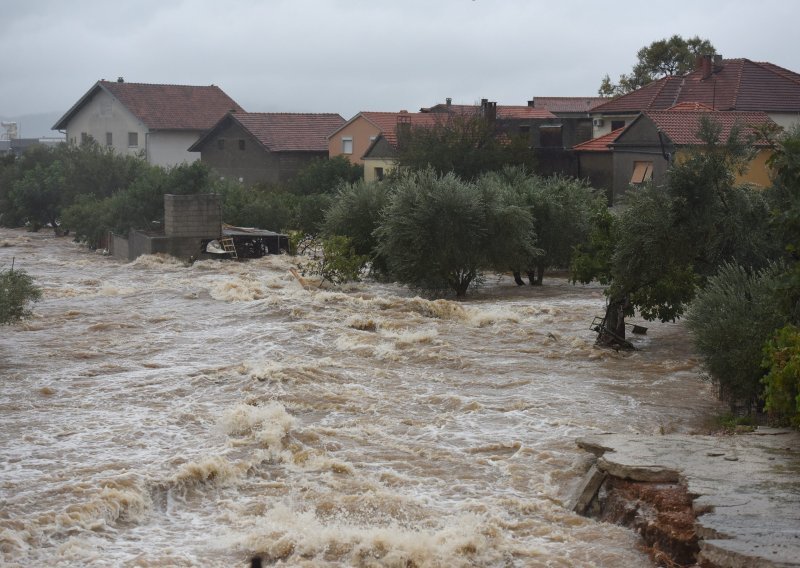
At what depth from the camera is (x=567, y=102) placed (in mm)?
78375

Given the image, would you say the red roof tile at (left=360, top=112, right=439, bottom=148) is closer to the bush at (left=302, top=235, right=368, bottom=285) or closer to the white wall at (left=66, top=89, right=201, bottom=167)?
the white wall at (left=66, top=89, right=201, bottom=167)

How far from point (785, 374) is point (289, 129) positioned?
163 ft

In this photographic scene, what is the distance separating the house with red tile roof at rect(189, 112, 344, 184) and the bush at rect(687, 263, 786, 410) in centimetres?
4280

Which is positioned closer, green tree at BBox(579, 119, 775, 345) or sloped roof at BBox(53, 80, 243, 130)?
green tree at BBox(579, 119, 775, 345)

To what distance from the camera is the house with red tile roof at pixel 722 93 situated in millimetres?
47406

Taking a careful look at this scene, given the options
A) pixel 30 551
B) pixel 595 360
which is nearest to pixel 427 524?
pixel 30 551

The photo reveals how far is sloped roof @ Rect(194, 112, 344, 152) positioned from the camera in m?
58.0

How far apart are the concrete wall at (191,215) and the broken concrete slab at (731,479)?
25783mm

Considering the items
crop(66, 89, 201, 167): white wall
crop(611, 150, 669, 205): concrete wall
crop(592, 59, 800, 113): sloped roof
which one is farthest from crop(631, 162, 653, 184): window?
crop(66, 89, 201, 167): white wall

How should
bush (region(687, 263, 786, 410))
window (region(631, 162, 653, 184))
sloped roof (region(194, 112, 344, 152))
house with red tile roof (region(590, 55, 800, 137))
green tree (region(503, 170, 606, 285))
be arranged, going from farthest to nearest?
sloped roof (region(194, 112, 344, 152)) < house with red tile roof (region(590, 55, 800, 137)) < window (region(631, 162, 653, 184)) < green tree (region(503, 170, 606, 285)) < bush (region(687, 263, 786, 410))

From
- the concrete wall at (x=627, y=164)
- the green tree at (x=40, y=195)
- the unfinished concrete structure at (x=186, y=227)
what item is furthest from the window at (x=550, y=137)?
the green tree at (x=40, y=195)

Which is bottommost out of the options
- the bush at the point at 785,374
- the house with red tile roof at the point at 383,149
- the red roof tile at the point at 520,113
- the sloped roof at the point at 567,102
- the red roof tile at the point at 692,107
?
the bush at the point at 785,374

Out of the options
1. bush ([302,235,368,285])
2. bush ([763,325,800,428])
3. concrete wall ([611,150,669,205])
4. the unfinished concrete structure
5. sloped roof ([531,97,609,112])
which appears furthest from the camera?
sloped roof ([531,97,609,112])

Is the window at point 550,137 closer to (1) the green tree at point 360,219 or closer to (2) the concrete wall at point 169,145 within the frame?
(1) the green tree at point 360,219
